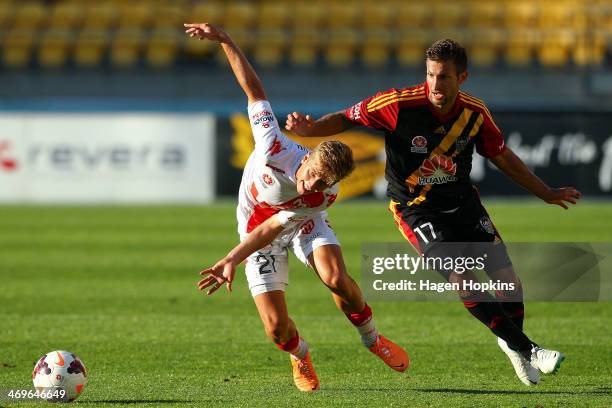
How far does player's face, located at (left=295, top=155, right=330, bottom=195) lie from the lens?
5488mm

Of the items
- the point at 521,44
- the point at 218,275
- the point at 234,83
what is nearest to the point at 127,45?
the point at 234,83

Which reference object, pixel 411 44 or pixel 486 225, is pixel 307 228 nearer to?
pixel 486 225

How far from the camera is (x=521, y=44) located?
23.4 m

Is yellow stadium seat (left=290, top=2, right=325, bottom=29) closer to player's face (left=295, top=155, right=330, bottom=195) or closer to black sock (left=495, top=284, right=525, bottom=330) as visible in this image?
black sock (left=495, top=284, right=525, bottom=330)

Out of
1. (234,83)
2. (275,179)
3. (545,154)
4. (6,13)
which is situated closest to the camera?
(275,179)

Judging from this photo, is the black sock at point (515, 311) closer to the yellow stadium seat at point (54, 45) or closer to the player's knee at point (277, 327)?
the player's knee at point (277, 327)

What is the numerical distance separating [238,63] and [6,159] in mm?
14415

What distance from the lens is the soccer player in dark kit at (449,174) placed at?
6.09 meters

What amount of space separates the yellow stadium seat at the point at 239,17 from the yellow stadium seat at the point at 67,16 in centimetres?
332

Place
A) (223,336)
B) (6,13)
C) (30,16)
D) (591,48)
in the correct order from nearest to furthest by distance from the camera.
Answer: (223,336) → (591,48) → (30,16) → (6,13)

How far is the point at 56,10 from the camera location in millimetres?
24953

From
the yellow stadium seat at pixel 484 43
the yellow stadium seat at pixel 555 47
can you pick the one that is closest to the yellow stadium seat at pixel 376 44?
the yellow stadium seat at pixel 484 43

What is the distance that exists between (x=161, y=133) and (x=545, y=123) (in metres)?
6.92

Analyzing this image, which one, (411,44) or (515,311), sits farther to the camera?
(411,44)
